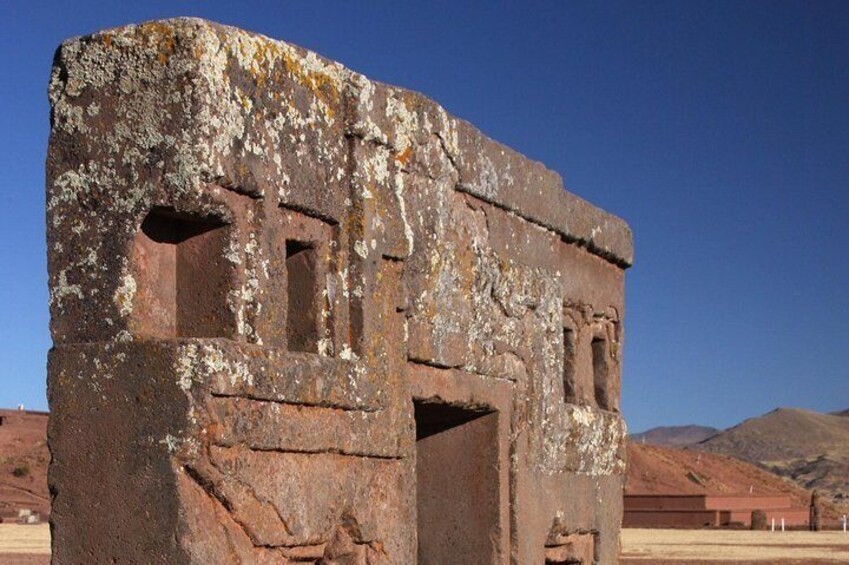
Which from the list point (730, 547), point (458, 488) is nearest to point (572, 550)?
point (458, 488)

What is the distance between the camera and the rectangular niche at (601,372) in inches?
322

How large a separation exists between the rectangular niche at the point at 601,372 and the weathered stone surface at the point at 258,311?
1.94 metres

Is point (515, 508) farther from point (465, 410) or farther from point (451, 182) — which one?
Result: point (451, 182)

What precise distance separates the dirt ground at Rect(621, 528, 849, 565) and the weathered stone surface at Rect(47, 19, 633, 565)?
14839 mm

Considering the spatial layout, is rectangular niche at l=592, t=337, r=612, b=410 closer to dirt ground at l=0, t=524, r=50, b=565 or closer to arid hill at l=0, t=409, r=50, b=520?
dirt ground at l=0, t=524, r=50, b=565

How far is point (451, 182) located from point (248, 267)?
1702 mm

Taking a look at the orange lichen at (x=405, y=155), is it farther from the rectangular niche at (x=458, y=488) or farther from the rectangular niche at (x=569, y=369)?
the rectangular niche at (x=569, y=369)

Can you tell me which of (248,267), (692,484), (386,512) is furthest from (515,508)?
(692,484)

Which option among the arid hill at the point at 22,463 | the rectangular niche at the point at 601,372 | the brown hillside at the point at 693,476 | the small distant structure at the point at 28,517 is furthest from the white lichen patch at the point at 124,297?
the brown hillside at the point at 693,476

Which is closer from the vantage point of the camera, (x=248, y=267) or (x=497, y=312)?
(x=248, y=267)

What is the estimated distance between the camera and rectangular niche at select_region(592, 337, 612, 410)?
322 inches

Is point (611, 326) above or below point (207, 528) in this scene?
above

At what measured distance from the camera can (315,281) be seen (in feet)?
16.5

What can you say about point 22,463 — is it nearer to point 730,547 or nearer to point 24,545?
point 24,545
